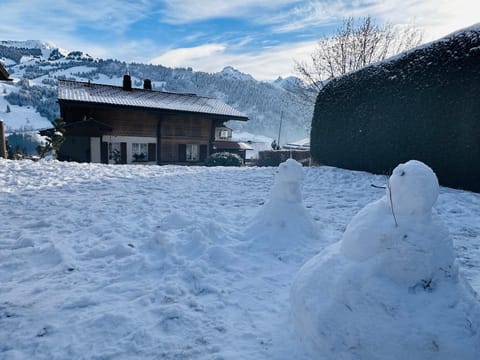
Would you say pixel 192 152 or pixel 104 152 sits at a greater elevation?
pixel 192 152

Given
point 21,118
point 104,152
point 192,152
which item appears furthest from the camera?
point 21,118

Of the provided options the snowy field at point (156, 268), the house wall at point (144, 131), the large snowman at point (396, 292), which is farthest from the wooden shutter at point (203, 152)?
the large snowman at point (396, 292)

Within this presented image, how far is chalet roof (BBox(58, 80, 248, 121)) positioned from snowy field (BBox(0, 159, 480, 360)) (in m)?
12.9

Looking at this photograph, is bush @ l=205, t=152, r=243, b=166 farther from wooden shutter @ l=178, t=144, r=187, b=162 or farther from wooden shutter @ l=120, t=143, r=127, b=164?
wooden shutter @ l=120, t=143, r=127, b=164

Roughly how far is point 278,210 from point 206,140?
1810cm

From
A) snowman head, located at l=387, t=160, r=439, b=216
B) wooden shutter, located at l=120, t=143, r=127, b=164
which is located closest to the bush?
wooden shutter, located at l=120, t=143, r=127, b=164

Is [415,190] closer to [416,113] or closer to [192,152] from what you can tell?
[416,113]

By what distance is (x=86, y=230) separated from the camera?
4.29m

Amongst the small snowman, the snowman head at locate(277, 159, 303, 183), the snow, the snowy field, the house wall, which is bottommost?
the snowy field

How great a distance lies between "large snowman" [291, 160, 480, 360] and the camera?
1487 millimetres

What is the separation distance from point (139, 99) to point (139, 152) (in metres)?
4.14

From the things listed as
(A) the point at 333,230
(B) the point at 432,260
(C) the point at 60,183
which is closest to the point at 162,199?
(C) the point at 60,183

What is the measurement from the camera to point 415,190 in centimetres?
174

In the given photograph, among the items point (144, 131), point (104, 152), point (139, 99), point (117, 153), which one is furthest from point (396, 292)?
point (139, 99)
